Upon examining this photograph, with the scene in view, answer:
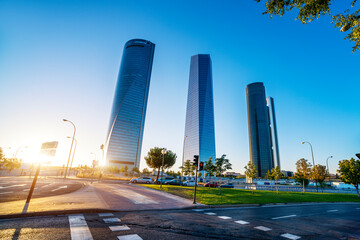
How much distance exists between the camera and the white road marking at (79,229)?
4.63 metres

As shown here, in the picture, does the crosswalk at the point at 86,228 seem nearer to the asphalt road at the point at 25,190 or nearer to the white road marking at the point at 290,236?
the white road marking at the point at 290,236

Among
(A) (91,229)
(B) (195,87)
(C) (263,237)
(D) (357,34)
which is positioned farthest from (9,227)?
(B) (195,87)

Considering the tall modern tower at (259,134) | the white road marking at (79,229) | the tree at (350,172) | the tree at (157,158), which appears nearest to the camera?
the white road marking at (79,229)

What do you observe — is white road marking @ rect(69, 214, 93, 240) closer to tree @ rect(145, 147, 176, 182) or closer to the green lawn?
the green lawn

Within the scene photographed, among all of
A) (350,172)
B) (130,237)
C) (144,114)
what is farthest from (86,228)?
(144,114)

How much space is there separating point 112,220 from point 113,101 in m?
163

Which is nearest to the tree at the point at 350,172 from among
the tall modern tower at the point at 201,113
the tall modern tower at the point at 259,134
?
the tall modern tower at the point at 201,113

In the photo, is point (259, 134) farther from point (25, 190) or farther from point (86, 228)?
point (86, 228)

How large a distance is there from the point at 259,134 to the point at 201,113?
235 ft

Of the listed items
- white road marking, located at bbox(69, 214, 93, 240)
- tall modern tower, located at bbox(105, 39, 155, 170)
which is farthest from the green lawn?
tall modern tower, located at bbox(105, 39, 155, 170)

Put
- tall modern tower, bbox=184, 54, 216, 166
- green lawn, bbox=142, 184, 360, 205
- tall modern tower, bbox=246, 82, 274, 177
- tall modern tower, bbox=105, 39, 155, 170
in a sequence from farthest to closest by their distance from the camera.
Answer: tall modern tower, bbox=246, 82, 274, 177
tall modern tower, bbox=184, 54, 216, 166
tall modern tower, bbox=105, 39, 155, 170
green lawn, bbox=142, 184, 360, 205

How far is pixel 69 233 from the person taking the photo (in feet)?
16.1

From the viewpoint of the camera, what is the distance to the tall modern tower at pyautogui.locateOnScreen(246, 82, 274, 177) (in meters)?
168

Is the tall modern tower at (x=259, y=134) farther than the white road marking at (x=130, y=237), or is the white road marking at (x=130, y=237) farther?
the tall modern tower at (x=259, y=134)
